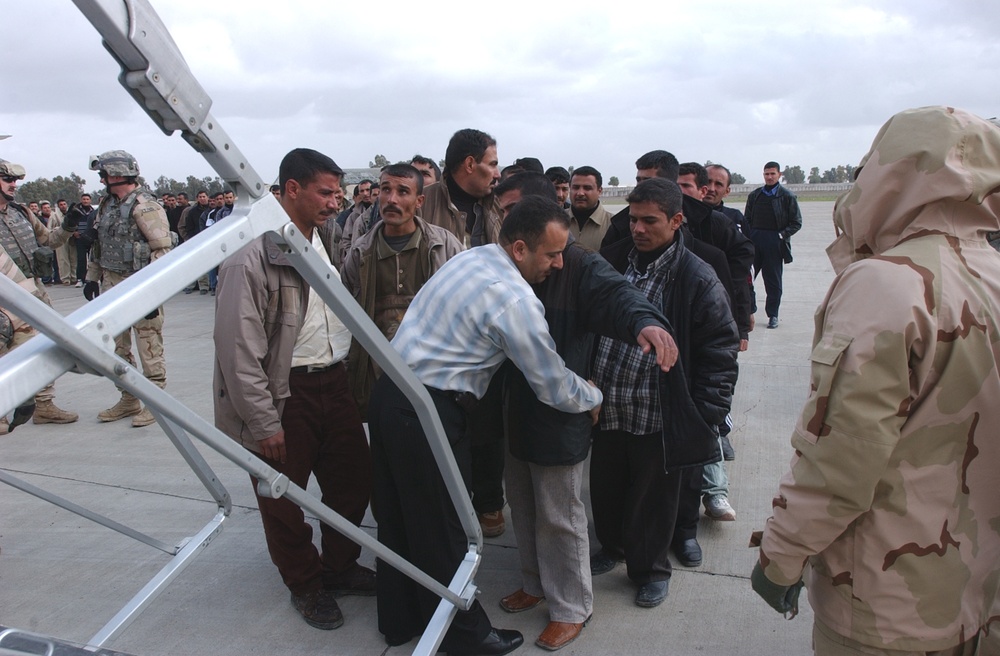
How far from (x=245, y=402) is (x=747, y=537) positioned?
2463 mm

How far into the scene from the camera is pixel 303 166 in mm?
2898

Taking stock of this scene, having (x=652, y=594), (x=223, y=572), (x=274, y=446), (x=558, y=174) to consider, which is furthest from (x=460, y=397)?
(x=558, y=174)

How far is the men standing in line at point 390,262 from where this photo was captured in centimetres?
339

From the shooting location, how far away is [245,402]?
2.78 m

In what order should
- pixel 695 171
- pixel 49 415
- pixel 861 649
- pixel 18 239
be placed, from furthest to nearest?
1. pixel 49 415
2. pixel 18 239
3. pixel 695 171
4. pixel 861 649

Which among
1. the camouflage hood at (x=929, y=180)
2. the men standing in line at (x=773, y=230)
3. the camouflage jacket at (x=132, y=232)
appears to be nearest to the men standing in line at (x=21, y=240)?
the camouflage jacket at (x=132, y=232)

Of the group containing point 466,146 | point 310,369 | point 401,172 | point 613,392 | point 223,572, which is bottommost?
point 223,572

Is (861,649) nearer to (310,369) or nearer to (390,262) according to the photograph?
(310,369)

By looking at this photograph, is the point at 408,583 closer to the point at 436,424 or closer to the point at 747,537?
the point at 436,424

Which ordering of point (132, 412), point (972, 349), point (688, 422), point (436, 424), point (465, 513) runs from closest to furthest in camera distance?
point (972, 349) → point (436, 424) → point (465, 513) → point (688, 422) → point (132, 412)

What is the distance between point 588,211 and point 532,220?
7.55ft

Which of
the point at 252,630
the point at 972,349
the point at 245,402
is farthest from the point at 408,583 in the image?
the point at 972,349

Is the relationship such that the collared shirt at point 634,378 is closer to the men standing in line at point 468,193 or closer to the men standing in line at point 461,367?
the men standing in line at point 461,367

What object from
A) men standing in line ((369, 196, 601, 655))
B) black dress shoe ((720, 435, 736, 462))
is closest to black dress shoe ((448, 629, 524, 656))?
men standing in line ((369, 196, 601, 655))
